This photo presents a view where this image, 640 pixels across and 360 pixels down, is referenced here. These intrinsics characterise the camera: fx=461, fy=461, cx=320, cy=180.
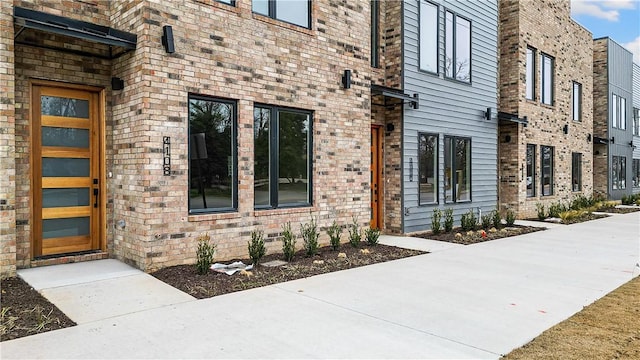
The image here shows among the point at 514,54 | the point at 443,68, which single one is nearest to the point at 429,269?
the point at 443,68

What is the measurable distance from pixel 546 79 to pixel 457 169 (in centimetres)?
670

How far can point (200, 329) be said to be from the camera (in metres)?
4.09

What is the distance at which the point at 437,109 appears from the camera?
11.4m

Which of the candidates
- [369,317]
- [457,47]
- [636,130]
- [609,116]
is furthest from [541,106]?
[636,130]

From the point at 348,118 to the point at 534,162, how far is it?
9185 millimetres

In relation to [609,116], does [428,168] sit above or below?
below

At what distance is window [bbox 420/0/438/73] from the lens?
1107 cm

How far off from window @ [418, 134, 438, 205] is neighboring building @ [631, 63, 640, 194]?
1989 centimetres

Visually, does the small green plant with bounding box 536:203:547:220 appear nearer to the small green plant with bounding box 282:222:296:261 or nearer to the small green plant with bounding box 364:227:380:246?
the small green plant with bounding box 364:227:380:246

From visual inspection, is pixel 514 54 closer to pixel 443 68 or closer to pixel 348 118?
pixel 443 68

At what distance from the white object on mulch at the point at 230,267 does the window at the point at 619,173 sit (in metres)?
22.6

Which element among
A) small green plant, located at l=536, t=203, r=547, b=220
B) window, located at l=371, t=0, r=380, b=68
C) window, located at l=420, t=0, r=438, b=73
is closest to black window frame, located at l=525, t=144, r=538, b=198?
small green plant, located at l=536, t=203, r=547, b=220

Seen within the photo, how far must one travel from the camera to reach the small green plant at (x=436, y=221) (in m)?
10.8

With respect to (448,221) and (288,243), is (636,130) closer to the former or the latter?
(448,221)
